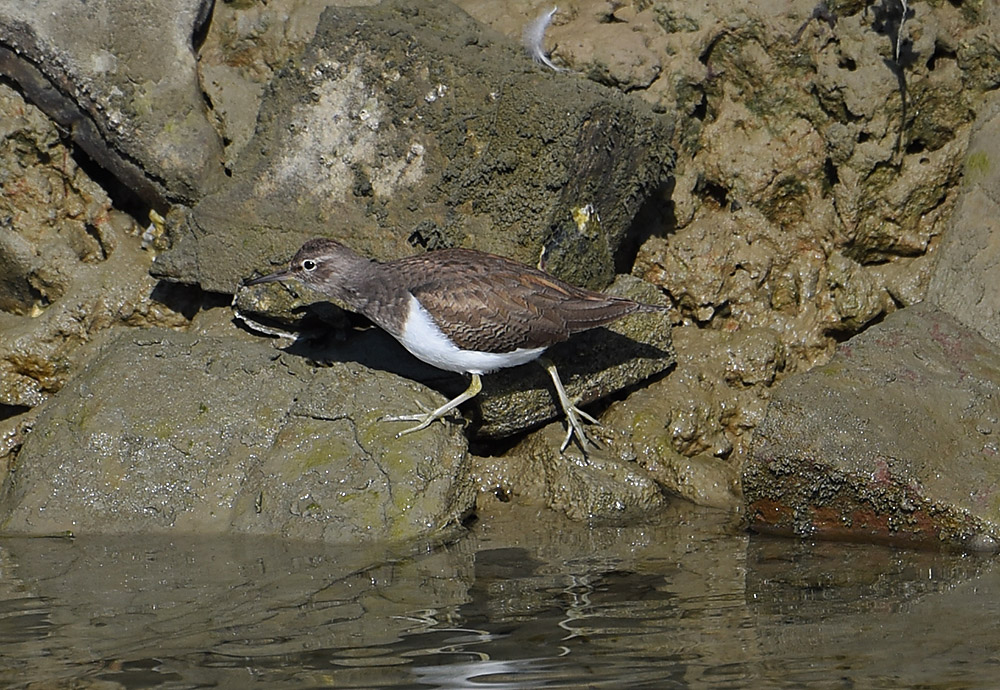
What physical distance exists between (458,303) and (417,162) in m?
1.18

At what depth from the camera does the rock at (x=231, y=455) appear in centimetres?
684

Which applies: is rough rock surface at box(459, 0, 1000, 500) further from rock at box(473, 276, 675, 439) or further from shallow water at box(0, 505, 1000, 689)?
shallow water at box(0, 505, 1000, 689)

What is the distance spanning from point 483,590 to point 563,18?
461 centimetres

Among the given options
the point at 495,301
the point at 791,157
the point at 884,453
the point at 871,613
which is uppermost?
the point at 791,157

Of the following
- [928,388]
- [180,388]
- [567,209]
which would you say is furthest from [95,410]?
[928,388]

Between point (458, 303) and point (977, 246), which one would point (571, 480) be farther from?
point (977, 246)

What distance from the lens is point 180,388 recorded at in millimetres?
7344

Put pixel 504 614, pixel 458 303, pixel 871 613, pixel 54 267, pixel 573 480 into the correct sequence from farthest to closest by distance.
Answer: pixel 54 267
pixel 573 480
pixel 458 303
pixel 504 614
pixel 871 613

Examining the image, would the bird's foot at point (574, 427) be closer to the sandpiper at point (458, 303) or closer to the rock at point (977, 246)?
the sandpiper at point (458, 303)

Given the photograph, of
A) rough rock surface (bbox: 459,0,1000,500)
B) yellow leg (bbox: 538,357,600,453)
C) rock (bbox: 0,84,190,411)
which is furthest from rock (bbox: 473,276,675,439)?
rock (bbox: 0,84,190,411)

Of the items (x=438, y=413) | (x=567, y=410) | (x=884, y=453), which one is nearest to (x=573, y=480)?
(x=567, y=410)

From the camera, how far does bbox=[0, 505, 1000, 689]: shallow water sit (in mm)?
4914

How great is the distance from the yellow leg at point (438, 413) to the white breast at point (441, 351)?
4.9 inches

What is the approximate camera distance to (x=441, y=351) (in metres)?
7.11
